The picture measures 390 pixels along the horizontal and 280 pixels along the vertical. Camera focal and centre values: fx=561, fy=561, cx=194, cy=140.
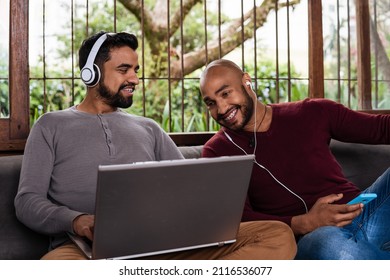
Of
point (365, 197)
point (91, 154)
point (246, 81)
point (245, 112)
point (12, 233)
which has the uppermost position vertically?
point (246, 81)

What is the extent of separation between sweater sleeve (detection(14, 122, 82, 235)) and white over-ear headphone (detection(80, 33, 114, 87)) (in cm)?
27

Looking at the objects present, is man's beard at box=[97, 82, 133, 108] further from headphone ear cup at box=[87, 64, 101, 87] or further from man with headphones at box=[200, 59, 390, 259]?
man with headphones at box=[200, 59, 390, 259]

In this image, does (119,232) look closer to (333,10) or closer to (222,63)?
(222,63)

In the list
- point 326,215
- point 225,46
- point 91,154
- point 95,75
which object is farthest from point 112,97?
point 225,46

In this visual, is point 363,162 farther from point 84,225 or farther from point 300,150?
point 84,225

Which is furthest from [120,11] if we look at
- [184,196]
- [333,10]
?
[184,196]

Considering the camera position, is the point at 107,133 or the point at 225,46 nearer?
the point at 107,133

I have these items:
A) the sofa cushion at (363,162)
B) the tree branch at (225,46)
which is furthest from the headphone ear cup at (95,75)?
the tree branch at (225,46)

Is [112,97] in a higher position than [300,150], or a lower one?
higher

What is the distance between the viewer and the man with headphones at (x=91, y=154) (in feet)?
5.57

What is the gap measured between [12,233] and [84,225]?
0.44 m

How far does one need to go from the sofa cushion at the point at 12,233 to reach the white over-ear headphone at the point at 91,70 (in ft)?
1.43

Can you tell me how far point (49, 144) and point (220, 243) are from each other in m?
0.73

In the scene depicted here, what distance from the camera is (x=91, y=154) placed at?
1995mm
